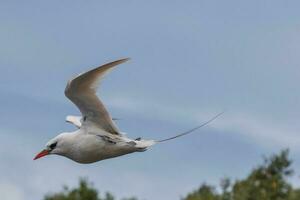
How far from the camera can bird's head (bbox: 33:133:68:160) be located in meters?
27.5

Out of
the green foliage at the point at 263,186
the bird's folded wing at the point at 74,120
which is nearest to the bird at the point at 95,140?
the bird's folded wing at the point at 74,120

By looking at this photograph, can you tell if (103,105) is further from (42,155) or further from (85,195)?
(85,195)

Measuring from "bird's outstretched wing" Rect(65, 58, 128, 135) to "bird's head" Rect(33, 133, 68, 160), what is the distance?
1.90 ft

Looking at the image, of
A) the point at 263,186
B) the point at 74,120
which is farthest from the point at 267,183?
the point at 74,120

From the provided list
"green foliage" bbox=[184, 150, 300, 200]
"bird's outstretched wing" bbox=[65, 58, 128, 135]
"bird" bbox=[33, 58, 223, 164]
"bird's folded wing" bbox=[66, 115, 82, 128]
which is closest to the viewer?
"bird's outstretched wing" bbox=[65, 58, 128, 135]

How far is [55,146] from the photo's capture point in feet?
91.0

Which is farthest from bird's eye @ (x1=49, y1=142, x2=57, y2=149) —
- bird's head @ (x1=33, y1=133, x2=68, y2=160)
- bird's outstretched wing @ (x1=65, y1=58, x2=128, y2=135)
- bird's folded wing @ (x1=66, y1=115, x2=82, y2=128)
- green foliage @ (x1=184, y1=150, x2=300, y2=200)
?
green foliage @ (x1=184, y1=150, x2=300, y2=200)

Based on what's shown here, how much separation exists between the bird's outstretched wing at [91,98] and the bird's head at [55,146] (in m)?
0.58

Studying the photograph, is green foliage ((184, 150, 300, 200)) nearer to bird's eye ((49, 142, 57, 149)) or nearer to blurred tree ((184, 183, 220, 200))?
blurred tree ((184, 183, 220, 200))

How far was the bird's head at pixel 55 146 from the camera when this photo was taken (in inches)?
1083

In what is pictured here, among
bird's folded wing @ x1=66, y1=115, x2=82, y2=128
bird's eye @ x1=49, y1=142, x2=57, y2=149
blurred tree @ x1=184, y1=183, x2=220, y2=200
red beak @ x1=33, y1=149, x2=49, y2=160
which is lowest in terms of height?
red beak @ x1=33, y1=149, x2=49, y2=160

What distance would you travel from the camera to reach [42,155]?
28.2 meters

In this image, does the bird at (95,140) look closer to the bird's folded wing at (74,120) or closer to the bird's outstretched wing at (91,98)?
the bird's outstretched wing at (91,98)

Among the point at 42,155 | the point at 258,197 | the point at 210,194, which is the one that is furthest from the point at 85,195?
the point at 42,155
